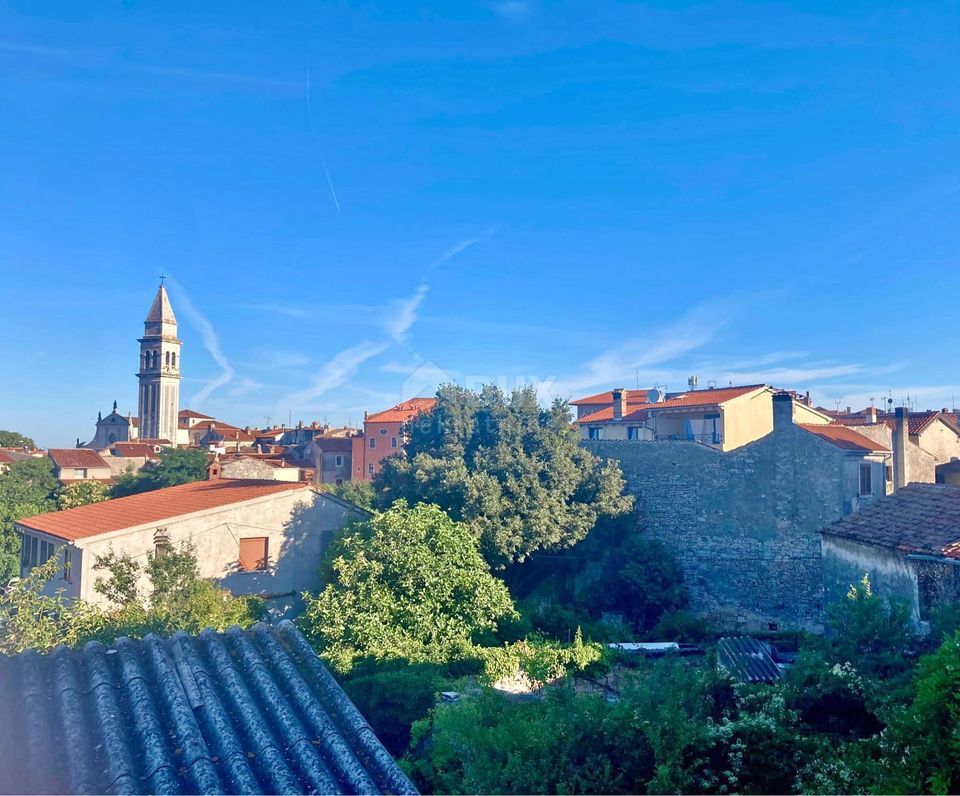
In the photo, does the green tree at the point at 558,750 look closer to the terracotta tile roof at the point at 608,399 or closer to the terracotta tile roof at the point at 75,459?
the terracotta tile roof at the point at 608,399

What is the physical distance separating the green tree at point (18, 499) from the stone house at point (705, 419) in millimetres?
24726

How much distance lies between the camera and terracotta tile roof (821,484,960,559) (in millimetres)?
10570

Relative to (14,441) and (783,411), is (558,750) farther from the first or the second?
(14,441)

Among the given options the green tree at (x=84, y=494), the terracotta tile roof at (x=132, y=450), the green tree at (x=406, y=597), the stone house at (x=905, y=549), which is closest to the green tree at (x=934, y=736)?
the stone house at (x=905, y=549)

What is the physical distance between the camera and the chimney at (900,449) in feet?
70.8

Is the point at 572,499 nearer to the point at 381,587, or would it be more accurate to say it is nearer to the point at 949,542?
the point at 381,587

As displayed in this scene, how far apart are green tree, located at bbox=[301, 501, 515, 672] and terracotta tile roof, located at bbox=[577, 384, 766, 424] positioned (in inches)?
573

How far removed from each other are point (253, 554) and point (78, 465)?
106ft

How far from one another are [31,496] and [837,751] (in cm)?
3898

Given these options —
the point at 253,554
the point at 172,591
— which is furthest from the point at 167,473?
the point at 172,591

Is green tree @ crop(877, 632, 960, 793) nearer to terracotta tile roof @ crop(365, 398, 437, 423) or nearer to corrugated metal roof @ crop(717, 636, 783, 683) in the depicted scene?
corrugated metal roof @ crop(717, 636, 783, 683)

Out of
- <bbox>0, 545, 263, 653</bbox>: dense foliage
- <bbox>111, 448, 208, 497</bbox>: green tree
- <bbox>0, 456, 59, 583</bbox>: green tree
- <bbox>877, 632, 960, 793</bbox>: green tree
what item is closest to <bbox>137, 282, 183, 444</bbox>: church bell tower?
<bbox>0, 456, 59, 583</bbox>: green tree

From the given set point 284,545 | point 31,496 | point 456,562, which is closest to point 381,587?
point 456,562

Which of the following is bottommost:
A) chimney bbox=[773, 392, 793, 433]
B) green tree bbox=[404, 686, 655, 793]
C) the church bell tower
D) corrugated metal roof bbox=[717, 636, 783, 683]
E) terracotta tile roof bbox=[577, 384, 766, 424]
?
corrugated metal roof bbox=[717, 636, 783, 683]
